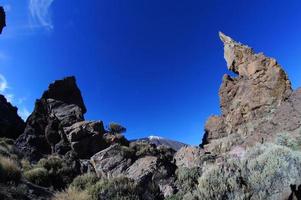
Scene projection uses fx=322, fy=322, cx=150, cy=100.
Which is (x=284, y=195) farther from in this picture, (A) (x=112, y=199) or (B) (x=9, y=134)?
(B) (x=9, y=134)

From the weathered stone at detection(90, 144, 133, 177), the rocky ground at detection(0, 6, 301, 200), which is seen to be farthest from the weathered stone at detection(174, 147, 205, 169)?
the weathered stone at detection(90, 144, 133, 177)

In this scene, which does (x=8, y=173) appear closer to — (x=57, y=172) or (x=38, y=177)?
(x=38, y=177)

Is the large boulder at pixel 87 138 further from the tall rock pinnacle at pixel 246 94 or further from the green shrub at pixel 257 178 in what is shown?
the green shrub at pixel 257 178

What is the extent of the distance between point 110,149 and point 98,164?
1.51 meters

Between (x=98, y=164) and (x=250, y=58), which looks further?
(x=250, y=58)

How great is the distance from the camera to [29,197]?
1145 cm

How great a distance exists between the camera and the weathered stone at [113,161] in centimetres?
1961

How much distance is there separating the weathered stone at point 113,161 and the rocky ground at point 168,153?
0.22ft

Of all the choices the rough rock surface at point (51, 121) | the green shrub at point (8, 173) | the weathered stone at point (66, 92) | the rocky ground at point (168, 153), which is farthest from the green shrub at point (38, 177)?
the weathered stone at point (66, 92)

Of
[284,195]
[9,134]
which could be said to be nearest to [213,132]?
[9,134]

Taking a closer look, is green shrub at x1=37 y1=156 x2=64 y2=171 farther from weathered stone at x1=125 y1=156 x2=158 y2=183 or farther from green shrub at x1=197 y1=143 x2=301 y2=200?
green shrub at x1=197 y1=143 x2=301 y2=200

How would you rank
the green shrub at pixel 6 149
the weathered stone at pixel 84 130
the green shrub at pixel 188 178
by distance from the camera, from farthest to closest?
the weathered stone at pixel 84 130 → the green shrub at pixel 6 149 → the green shrub at pixel 188 178

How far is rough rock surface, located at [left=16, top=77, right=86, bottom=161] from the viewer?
27322mm

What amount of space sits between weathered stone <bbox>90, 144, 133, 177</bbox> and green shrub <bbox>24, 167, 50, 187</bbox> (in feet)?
11.8
